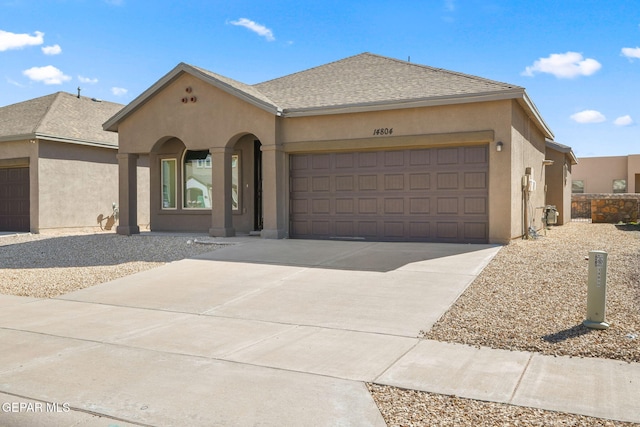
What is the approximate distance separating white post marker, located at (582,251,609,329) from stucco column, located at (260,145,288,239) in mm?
9988

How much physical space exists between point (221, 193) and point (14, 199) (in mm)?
10840

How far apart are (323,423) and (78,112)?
2312cm

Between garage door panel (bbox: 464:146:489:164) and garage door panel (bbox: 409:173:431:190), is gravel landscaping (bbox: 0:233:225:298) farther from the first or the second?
garage door panel (bbox: 464:146:489:164)

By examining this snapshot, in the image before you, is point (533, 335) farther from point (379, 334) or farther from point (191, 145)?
point (191, 145)

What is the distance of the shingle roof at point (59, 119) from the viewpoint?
21062mm

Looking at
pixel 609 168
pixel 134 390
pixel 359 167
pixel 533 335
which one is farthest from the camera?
pixel 609 168

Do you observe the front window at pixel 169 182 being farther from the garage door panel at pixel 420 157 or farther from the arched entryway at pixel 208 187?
the garage door panel at pixel 420 157

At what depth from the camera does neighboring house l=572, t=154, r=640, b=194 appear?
43406 millimetres

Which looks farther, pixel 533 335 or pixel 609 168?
pixel 609 168

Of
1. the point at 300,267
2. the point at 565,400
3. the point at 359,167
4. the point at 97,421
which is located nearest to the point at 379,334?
the point at 565,400

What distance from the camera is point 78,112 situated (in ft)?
78.6

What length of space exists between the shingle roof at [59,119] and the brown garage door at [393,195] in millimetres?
10634

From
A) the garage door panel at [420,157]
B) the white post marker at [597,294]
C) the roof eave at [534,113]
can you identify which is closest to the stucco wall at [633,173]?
the roof eave at [534,113]

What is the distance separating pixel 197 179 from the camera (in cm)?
1856
